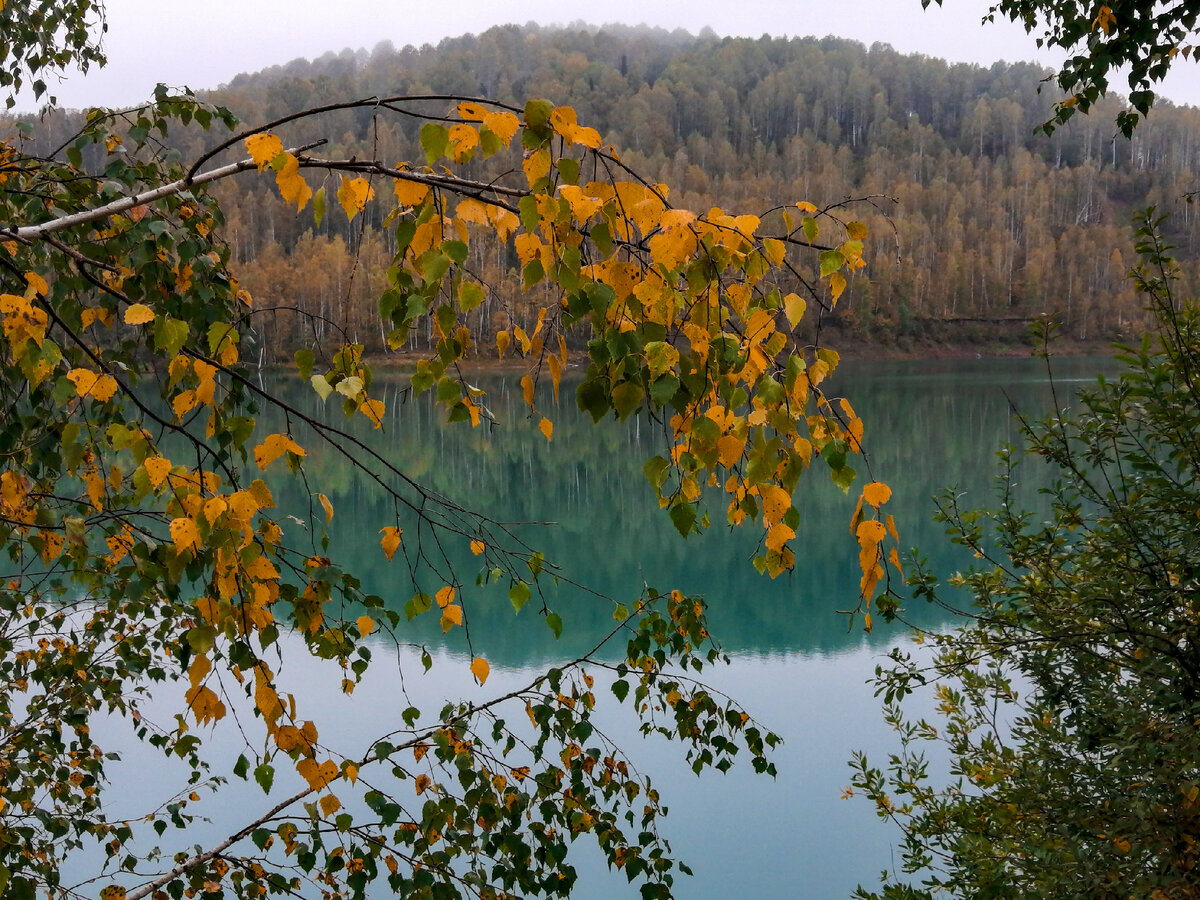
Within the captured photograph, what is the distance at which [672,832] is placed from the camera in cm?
636

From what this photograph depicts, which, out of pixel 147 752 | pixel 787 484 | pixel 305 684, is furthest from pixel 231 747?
pixel 787 484

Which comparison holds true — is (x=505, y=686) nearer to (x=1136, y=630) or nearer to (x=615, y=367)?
(x=1136, y=630)

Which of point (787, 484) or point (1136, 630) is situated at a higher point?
point (787, 484)

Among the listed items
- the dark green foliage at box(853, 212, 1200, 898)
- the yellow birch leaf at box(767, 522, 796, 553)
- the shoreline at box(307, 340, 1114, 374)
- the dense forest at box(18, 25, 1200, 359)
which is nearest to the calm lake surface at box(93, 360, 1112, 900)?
the dark green foliage at box(853, 212, 1200, 898)

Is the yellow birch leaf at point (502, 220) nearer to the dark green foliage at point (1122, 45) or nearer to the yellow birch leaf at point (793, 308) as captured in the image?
the yellow birch leaf at point (793, 308)

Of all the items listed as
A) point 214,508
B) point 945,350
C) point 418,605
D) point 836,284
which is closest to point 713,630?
point 418,605

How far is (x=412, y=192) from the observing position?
106cm

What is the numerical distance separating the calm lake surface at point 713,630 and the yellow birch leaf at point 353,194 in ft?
0.99

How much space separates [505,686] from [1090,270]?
71.9 meters

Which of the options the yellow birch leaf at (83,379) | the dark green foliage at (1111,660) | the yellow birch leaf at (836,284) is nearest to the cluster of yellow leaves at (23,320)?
the yellow birch leaf at (83,379)

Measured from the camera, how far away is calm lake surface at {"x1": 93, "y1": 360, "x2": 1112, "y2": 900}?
20.7 ft

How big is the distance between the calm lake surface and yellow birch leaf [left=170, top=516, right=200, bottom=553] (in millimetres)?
351

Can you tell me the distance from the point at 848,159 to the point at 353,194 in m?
95.9

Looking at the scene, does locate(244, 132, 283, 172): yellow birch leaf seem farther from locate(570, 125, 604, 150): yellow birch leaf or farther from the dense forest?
the dense forest
